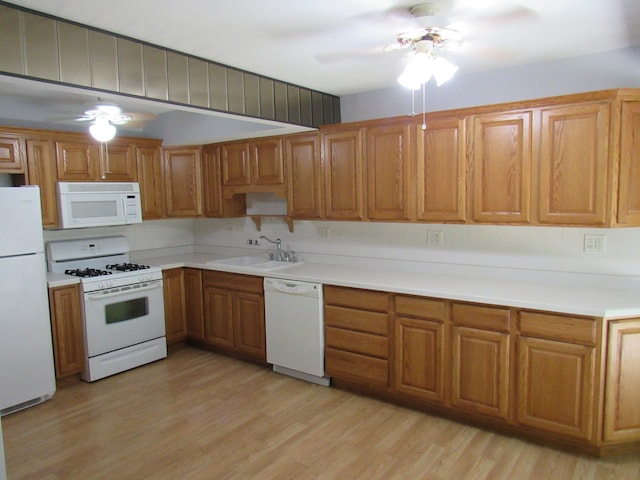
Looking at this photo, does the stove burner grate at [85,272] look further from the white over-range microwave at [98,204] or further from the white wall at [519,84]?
the white wall at [519,84]

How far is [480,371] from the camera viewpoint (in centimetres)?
286

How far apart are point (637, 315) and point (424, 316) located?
3.85 feet

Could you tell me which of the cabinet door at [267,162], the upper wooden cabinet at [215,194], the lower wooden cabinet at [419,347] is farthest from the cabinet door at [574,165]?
the upper wooden cabinet at [215,194]

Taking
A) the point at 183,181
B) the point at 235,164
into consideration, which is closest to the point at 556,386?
the point at 235,164

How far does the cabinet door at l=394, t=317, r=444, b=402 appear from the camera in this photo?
119 inches

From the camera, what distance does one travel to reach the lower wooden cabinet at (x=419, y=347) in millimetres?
3006

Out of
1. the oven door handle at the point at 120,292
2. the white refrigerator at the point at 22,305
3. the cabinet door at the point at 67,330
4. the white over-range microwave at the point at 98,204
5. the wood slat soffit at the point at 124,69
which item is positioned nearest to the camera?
the wood slat soffit at the point at 124,69

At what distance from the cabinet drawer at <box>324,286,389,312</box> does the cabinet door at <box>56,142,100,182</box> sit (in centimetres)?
238

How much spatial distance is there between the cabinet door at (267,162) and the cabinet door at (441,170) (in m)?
1.30

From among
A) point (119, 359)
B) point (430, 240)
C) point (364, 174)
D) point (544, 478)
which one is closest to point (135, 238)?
point (119, 359)

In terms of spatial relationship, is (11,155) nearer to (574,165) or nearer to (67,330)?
(67,330)

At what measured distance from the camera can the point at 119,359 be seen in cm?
395

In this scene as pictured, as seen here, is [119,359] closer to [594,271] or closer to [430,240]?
[430,240]

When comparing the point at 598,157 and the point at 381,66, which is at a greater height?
the point at 381,66
